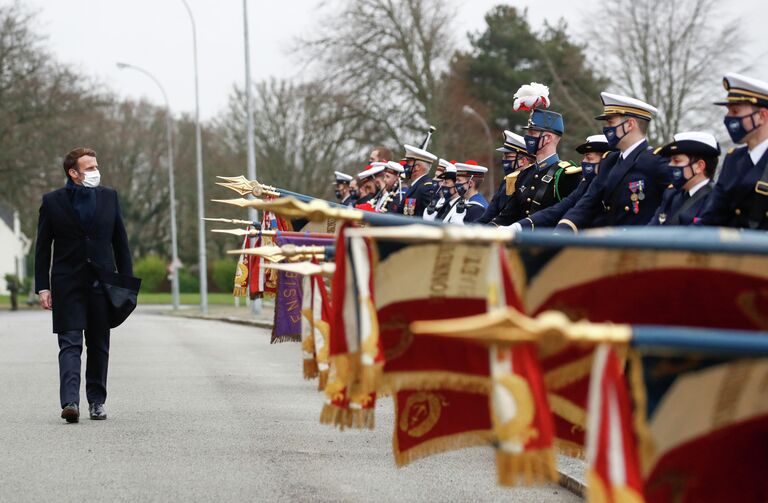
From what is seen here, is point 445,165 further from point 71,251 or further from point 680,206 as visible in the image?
point 680,206

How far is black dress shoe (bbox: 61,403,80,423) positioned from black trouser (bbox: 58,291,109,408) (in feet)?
0.14

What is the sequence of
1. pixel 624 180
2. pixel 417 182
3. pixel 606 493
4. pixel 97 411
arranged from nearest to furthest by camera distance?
1. pixel 606 493
2. pixel 624 180
3. pixel 97 411
4. pixel 417 182

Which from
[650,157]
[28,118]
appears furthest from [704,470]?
[28,118]

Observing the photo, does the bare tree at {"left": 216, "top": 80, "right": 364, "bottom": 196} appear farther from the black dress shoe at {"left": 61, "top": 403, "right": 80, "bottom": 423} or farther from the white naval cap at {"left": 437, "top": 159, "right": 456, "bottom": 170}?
the black dress shoe at {"left": 61, "top": 403, "right": 80, "bottom": 423}

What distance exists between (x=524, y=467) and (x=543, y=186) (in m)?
6.28

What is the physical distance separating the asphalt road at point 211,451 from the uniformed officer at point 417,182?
2.19m

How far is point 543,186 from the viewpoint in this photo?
10.3 m

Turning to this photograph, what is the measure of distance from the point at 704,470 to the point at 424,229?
1.19 metres

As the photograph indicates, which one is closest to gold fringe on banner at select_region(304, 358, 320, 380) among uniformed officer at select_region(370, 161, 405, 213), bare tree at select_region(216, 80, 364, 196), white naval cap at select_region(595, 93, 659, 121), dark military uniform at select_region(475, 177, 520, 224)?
white naval cap at select_region(595, 93, 659, 121)

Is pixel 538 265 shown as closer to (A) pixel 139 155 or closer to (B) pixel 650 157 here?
(B) pixel 650 157

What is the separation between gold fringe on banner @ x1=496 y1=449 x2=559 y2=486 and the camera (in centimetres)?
417

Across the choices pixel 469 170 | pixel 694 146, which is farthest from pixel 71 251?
pixel 694 146

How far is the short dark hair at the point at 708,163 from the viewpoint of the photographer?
759 centimetres

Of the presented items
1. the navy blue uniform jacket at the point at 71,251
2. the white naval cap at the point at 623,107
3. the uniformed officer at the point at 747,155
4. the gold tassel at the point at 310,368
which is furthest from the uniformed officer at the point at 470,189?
the uniformed officer at the point at 747,155
